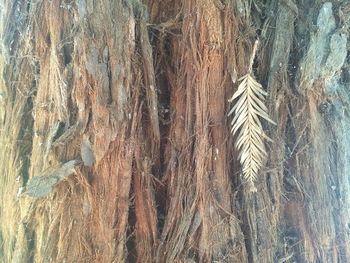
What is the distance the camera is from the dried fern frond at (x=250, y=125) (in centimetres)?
102

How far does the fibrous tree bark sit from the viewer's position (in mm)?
994

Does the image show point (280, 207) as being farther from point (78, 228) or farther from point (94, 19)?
point (94, 19)

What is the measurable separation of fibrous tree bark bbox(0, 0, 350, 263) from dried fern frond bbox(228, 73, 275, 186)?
3 centimetres

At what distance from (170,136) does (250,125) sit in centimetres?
19

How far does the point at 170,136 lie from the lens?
3.61 feet

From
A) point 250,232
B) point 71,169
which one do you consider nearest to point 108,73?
point 71,169

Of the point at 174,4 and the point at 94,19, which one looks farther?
the point at 174,4

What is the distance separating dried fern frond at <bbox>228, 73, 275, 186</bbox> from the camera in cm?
102

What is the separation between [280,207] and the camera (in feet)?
3.49

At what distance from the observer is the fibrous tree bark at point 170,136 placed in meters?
0.99

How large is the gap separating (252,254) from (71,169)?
0.44 m

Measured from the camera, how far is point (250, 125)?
3.36 feet

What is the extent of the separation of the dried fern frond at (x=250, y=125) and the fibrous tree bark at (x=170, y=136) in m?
0.03

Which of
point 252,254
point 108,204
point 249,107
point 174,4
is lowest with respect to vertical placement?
point 252,254
